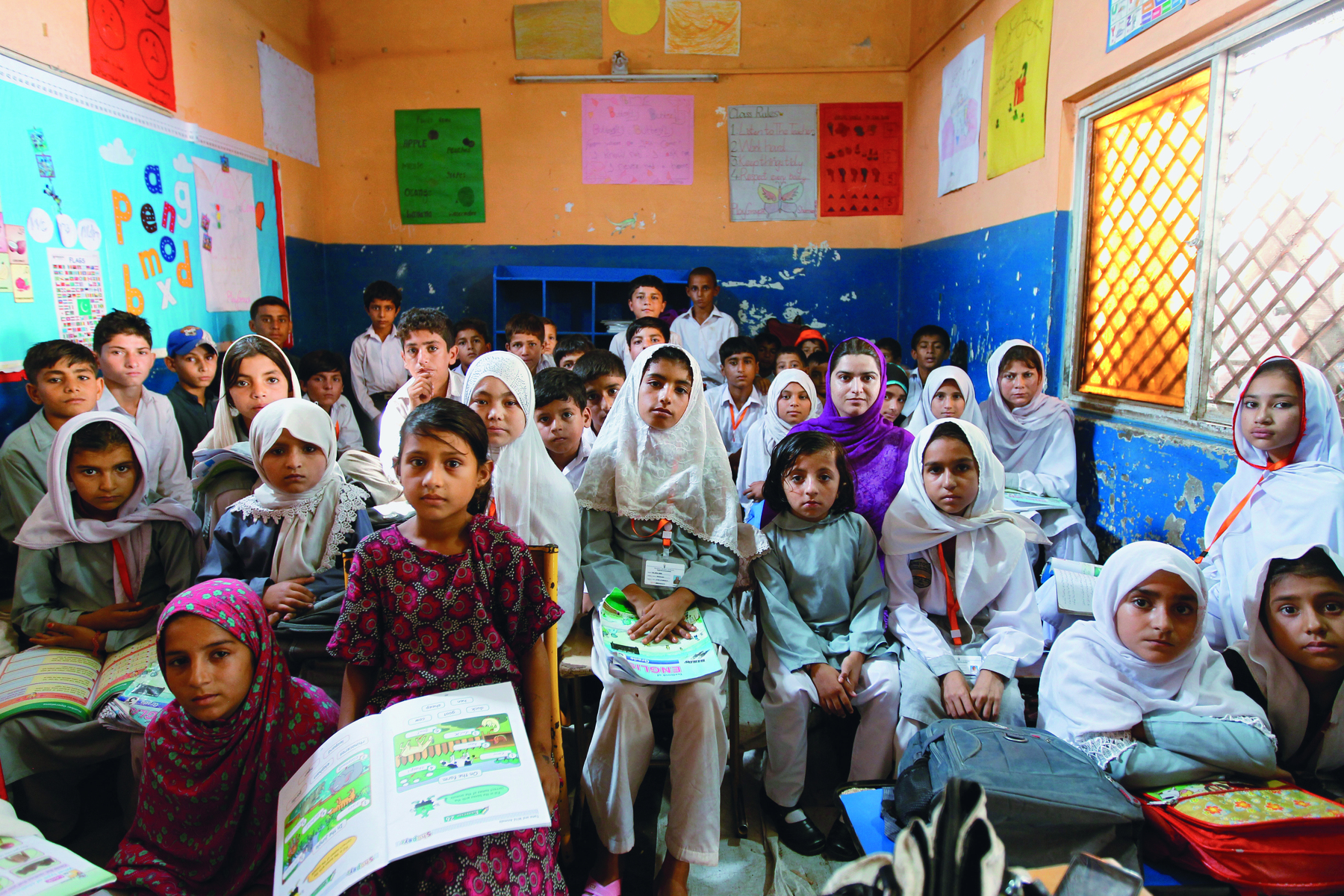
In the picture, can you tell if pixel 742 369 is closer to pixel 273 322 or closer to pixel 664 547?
pixel 664 547

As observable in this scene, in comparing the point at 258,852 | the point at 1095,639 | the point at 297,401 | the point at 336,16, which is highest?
the point at 336,16

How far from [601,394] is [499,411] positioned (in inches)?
41.8

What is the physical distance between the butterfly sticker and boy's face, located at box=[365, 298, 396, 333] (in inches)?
109

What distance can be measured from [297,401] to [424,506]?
70cm

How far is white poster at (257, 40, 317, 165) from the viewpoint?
4.50 meters

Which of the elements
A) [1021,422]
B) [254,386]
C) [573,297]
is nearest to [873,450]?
[1021,422]

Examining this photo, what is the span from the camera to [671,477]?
1928mm

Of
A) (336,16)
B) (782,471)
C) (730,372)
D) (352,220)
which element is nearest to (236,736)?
(782,471)

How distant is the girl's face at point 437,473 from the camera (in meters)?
1.36

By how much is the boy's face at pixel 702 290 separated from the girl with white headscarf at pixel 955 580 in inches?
126

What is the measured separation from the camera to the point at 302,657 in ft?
5.32

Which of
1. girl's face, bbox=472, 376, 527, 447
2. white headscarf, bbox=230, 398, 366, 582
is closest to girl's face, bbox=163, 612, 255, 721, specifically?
white headscarf, bbox=230, 398, 366, 582

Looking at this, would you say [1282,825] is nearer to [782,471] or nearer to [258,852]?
[782,471]

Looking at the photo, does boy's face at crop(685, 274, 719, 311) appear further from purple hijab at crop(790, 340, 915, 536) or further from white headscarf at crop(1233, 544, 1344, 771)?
white headscarf at crop(1233, 544, 1344, 771)
